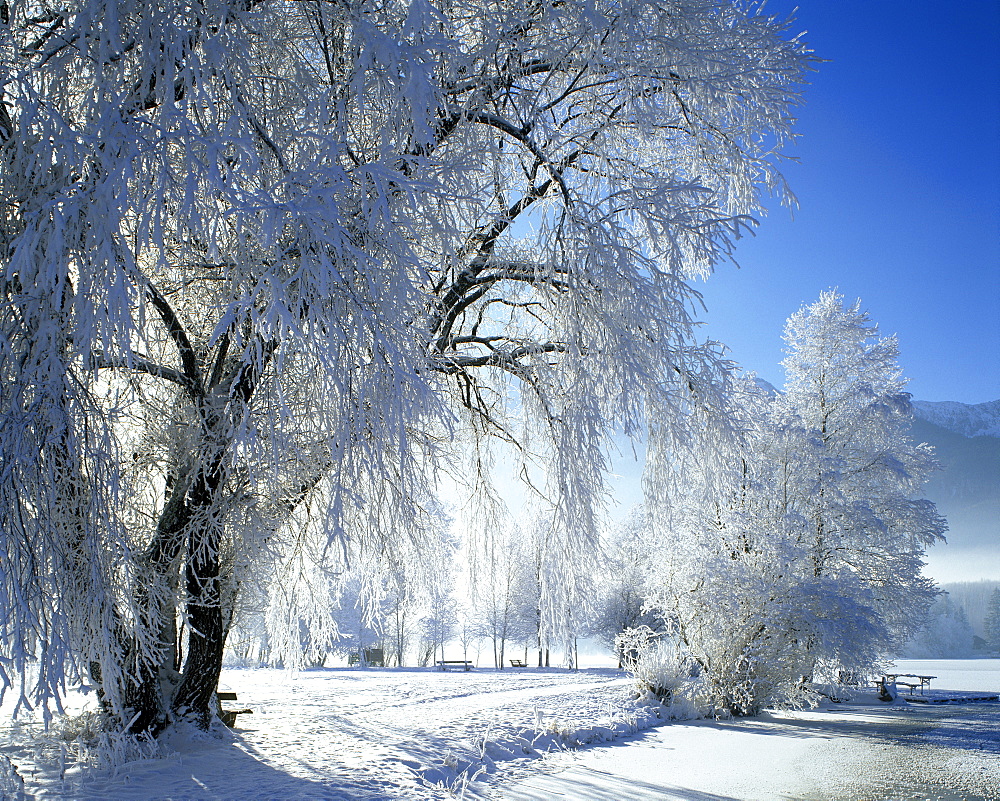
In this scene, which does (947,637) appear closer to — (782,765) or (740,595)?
(740,595)

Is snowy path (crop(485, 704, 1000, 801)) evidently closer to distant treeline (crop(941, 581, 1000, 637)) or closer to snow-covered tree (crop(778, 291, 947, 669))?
snow-covered tree (crop(778, 291, 947, 669))

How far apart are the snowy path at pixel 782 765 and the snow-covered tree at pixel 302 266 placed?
2.43 m

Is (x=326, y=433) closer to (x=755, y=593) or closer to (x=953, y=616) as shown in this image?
(x=755, y=593)

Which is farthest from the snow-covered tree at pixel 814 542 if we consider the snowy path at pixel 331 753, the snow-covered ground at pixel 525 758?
the snowy path at pixel 331 753

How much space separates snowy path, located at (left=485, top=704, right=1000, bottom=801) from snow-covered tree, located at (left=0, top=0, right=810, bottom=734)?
243cm

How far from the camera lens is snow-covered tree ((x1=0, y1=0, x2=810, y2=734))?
3.57 meters

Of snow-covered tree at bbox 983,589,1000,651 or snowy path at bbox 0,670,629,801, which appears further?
snow-covered tree at bbox 983,589,1000,651

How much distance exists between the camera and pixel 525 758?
675cm

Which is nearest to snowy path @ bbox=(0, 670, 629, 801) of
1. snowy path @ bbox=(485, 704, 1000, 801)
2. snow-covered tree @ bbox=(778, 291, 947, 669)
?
snowy path @ bbox=(485, 704, 1000, 801)

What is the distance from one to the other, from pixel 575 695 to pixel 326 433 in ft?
32.6

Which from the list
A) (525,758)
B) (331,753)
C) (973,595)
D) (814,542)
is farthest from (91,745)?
(973,595)

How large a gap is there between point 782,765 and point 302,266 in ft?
22.3

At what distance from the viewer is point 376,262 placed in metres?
3.97

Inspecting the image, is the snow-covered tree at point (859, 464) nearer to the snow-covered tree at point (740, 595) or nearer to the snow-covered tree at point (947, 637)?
the snow-covered tree at point (740, 595)
